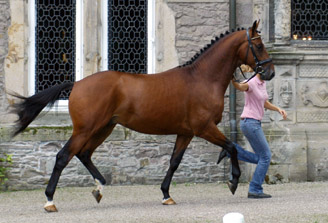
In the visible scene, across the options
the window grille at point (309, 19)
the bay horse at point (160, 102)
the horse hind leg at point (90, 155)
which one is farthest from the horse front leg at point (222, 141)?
the window grille at point (309, 19)

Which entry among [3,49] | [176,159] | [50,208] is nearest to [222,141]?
[176,159]

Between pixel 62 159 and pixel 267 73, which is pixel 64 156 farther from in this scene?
pixel 267 73

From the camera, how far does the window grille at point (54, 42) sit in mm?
13086

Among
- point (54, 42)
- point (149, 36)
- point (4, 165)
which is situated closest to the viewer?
point (4, 165)

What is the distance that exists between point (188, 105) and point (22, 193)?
125 inches

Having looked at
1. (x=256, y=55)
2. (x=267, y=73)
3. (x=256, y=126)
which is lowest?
(x=256, y=126)

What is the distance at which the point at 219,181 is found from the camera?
43.3 ft

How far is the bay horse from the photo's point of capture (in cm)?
1002

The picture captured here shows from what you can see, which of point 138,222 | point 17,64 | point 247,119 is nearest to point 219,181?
point 247,119

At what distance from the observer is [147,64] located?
43.8ft

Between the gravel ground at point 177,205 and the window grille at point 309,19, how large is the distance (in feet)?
8.11

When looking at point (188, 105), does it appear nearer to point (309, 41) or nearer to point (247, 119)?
point (247, 119)

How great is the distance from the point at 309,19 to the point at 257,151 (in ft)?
11.6

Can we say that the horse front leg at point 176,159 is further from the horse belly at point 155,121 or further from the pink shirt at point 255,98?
the pink shirt at point 255,98
